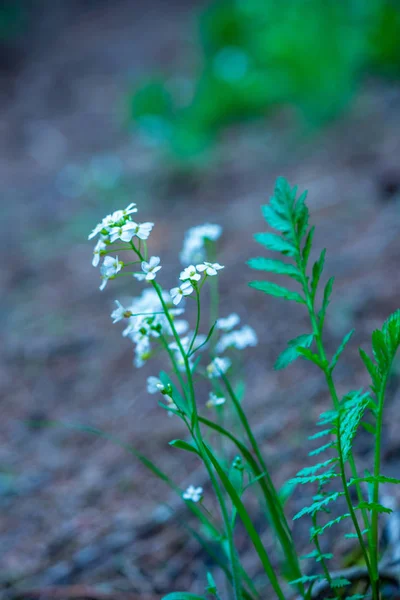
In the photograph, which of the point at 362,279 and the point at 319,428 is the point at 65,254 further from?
the point at 319,428

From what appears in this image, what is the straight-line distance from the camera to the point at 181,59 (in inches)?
253

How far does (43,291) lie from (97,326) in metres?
0.56

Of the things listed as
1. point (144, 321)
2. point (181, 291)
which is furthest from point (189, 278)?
point (144, 321)

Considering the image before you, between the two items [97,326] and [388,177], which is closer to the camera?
[97,326]

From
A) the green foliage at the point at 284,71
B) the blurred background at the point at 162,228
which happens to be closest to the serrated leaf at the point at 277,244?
the blurred background at the point at 162,228

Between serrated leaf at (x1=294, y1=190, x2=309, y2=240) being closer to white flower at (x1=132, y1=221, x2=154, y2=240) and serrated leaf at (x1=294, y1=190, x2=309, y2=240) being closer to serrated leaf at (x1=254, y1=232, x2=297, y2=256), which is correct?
serrated leaf at (x1=254, y1=232, x2=297, y2=256)

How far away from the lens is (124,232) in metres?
0.85

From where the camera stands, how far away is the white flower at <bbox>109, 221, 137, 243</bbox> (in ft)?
2.76

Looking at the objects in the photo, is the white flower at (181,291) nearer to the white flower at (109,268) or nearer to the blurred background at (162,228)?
the white flower at (109,268)

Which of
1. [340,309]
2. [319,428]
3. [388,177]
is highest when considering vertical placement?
[388,177]

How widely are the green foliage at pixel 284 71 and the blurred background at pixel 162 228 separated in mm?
17

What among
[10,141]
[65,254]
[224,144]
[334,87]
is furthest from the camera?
[10,141]

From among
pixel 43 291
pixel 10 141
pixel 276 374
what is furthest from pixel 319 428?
pixel 10 141

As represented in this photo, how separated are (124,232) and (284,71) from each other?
3.72m
